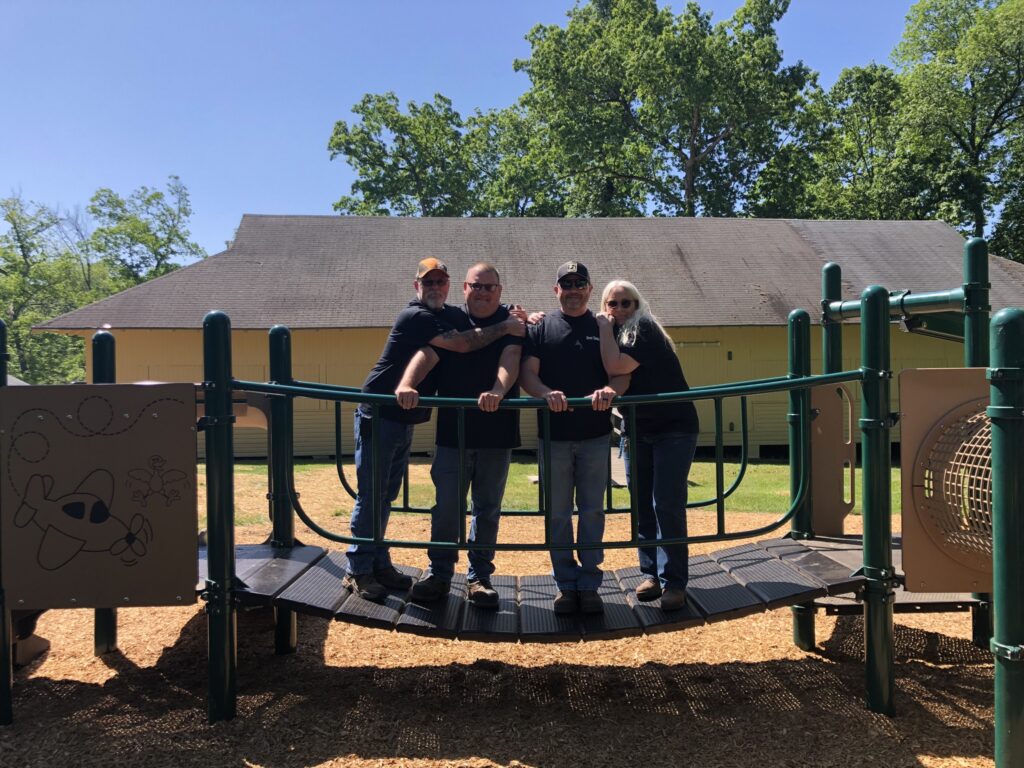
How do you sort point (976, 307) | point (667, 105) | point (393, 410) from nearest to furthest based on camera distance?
point (393, 410) → point (976, 307) → point (667, 105)

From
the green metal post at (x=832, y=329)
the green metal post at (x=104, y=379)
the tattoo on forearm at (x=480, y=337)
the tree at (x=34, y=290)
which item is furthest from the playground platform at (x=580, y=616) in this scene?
the tree at (x=34, y=290)

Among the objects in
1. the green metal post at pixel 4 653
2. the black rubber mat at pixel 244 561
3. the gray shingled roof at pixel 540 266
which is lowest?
the green metal post at pixel 4 653

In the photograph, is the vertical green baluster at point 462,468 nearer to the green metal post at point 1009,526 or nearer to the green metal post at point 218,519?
the green metal post at point 218,519

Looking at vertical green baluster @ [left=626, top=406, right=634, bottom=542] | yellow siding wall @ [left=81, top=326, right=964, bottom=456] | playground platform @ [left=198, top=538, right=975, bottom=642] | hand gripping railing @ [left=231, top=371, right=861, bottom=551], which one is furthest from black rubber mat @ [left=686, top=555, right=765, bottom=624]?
yellow siding wall @ [left=81, top=326, right=964, bottom=456]

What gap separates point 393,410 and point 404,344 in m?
0.33

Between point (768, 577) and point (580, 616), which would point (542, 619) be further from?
point (768, 577)

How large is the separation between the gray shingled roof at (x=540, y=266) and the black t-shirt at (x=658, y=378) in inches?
420

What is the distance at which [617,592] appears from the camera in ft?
12.1

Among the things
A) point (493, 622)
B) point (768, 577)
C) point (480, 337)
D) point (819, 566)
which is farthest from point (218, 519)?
point (819, 566)

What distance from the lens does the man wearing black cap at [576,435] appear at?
336 centimetres

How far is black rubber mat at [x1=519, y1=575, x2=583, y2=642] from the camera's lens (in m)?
3.13

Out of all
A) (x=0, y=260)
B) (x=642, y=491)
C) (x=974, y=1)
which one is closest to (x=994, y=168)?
(x=974, y=1)

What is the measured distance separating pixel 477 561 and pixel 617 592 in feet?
2.38

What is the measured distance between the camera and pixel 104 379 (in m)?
4.01
